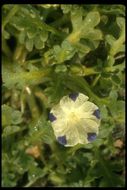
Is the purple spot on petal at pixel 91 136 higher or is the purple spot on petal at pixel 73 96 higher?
the purple spot on petal at pixel 73 96

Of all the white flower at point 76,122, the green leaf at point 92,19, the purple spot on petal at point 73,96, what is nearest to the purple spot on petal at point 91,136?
the white flower at point 76,122

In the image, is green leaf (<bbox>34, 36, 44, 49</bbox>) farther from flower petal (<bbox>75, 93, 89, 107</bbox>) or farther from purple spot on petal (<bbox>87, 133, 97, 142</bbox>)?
purple spot on petal (<bbox>87, 133, 97, 142</bbox>)

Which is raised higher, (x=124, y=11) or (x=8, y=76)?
(x=124, y=11)

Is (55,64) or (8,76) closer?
(8,76)

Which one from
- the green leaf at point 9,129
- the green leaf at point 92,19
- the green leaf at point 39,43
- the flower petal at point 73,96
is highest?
the green leaf at point 92,19

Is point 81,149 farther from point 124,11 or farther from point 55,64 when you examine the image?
point 124,11

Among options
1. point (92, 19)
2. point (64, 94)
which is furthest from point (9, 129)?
point (92, 19)

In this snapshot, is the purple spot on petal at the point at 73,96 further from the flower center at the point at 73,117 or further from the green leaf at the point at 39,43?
the green leaf at the point at 39,43
